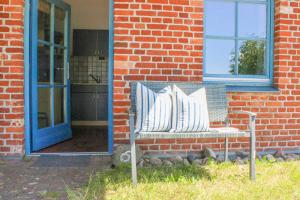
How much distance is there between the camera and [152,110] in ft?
10.5

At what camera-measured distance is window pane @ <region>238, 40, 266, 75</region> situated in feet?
14.3

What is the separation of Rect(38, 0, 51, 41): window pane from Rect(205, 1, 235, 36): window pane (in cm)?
207

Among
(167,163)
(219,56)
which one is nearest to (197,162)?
(167,163)

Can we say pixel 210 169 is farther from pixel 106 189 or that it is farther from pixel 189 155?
pixel 106 189

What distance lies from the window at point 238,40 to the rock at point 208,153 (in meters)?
0.88

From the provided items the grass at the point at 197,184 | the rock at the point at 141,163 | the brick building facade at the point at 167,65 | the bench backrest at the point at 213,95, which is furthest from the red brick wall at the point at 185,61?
the grass at the point at 197,184

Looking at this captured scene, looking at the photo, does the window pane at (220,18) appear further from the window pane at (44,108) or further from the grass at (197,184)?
the window pane at (44,108)

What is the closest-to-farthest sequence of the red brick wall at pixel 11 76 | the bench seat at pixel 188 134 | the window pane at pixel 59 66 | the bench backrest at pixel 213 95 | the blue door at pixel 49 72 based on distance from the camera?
the bench seat at pixel 188 134 < the bench backrest at pixel 213 95 < the red brick wall at pixel 11 76 < the blue door at pixel 49 72 < the window pane at pixel 59 66

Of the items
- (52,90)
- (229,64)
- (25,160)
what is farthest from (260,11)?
(25,160)

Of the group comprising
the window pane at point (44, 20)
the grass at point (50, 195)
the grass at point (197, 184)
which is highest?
the window pane at point (44, 20)

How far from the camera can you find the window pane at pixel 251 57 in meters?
4.34

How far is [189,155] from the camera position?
3996 millimetres

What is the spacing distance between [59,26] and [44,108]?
48.3 inches

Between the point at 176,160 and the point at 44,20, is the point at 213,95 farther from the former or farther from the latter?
the point at 44,20
